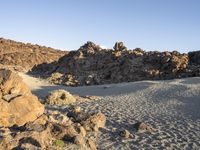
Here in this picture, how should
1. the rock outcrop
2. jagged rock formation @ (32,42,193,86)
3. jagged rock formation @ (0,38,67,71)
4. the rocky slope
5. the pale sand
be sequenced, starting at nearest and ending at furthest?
the rocky slope, the pale sand, the rock outcrop, jagged rock formation @ (32,42,193,86), jagged rock formation @ (0,38,67,71)

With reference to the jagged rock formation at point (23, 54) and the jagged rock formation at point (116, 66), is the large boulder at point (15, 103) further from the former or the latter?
the jagged rock formation at point (23, 54)

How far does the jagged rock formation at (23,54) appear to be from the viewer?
67688mm

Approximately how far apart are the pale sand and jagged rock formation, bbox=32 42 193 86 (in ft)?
18.9

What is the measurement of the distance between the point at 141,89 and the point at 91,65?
14048mm

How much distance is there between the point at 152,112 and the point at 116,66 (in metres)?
18.2

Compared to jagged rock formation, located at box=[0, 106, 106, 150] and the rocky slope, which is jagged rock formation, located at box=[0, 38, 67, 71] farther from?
jagged rock formation, located at box=[0, 106, 106, 150]

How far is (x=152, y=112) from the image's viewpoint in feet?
70.5

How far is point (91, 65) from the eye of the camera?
41469 millimetres

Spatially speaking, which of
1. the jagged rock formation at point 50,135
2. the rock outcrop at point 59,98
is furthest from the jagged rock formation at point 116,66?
the jagged rock formation at point 50,135

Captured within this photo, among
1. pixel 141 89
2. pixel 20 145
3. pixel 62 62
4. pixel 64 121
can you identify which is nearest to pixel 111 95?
pixel 141 89

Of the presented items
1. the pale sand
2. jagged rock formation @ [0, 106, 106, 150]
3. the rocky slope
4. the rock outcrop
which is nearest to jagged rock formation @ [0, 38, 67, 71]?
the pale sand

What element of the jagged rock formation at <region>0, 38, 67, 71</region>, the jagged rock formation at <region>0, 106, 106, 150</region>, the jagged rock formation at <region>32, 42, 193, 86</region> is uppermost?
the jagged rock formation at <region>0, 38, 67, 71</region>

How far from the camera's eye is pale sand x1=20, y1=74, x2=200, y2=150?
16.3 m

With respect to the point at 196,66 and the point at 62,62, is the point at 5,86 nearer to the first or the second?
the point at 196,66
